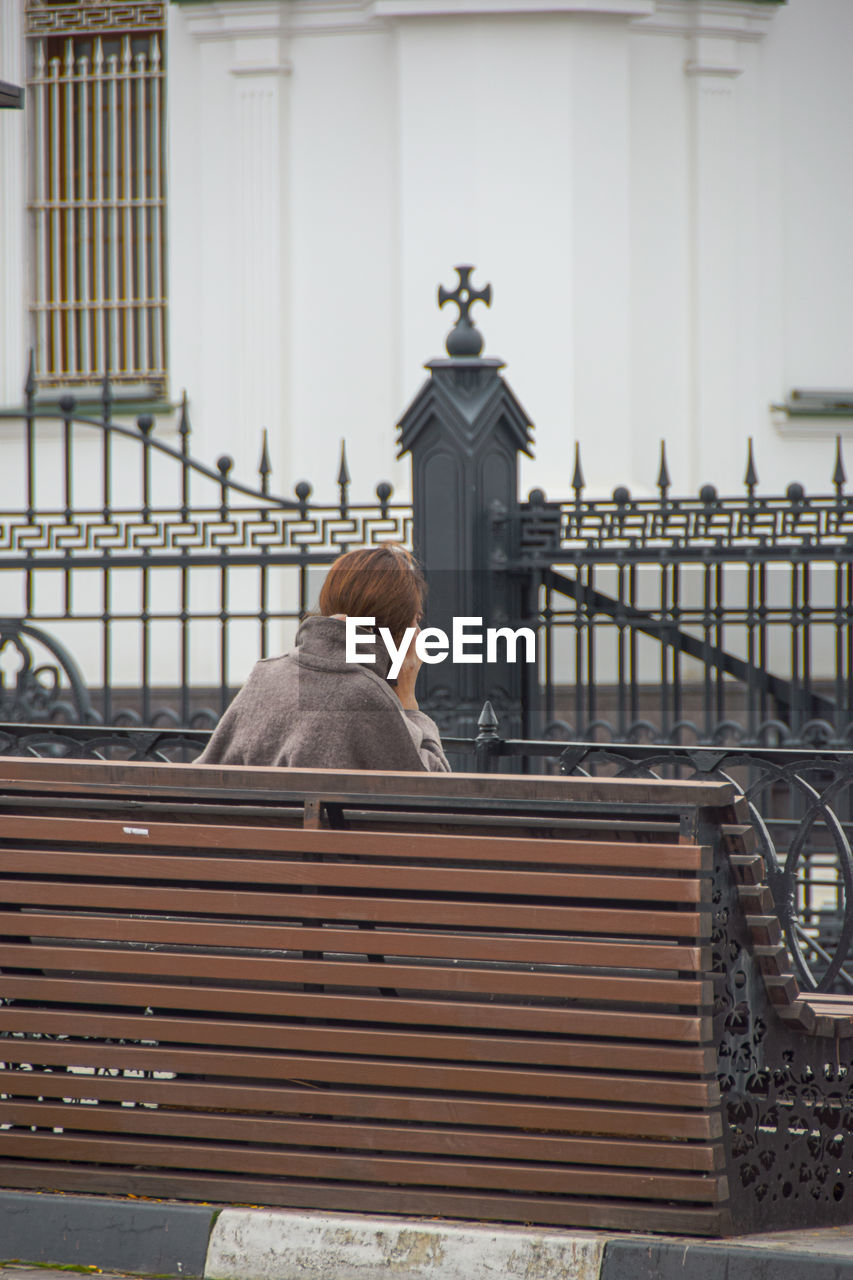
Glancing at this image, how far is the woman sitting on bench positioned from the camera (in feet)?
11.4

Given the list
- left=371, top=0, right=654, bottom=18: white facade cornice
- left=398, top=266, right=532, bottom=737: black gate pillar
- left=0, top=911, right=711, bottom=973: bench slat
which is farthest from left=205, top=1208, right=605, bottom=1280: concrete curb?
left=371, top=0, right=654, bottom=18: white facade cornice

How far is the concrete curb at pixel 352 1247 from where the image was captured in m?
2.86

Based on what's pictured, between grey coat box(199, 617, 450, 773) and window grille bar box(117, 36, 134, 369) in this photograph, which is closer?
grey coat box(199, 617, 450, 773)

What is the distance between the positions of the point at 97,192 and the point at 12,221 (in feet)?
2.15

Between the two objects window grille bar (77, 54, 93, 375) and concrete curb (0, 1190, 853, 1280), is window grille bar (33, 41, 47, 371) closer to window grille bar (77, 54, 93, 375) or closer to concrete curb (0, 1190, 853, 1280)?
window grille bar (77, 54, 93, 375)

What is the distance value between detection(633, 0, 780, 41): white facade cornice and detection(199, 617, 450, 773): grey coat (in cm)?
881

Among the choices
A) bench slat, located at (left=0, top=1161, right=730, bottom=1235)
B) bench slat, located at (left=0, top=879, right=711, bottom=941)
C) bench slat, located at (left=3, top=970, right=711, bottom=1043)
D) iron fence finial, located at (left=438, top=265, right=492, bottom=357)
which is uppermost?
iron fence finial, located at (left=438, top=265, right=492, bottom=357)

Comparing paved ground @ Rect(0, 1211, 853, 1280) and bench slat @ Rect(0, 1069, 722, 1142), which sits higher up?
bench slat @ Rect(0, 1069, 722, 1142)

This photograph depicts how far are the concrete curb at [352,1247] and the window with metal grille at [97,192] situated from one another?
9.30 meters

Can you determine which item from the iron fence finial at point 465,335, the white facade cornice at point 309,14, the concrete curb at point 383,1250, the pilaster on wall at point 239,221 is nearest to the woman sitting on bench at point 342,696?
the concrete curb at point 383,1250

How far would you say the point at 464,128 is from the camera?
35.7 feet

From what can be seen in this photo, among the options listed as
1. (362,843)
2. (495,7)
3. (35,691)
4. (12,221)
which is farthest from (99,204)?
(362,843)

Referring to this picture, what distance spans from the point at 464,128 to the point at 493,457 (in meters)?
4.36

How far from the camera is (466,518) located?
721 centimetres
